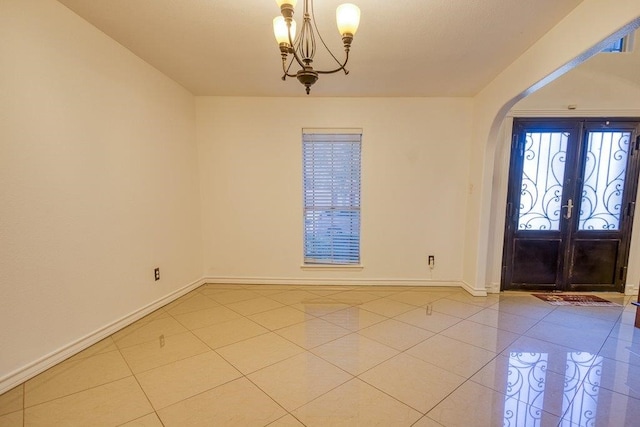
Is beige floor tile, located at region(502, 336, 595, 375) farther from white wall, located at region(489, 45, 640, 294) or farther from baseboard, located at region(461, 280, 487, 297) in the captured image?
white wall, located at region(489, 45, 640, 294)

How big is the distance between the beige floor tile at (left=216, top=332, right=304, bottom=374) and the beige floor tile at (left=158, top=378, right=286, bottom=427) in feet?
0.80

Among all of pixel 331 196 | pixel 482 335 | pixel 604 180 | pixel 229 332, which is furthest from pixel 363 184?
pixel 604 180

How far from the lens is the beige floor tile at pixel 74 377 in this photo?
1.77 meters

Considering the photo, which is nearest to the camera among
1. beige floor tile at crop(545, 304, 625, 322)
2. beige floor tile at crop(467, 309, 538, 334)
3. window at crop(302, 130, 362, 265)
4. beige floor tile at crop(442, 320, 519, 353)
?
beige floor tile at crop(442, 320, 519, 353)

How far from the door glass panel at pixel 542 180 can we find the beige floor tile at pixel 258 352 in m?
3.39

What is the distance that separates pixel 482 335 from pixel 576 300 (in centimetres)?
193

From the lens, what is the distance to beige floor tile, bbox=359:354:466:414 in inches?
68.9

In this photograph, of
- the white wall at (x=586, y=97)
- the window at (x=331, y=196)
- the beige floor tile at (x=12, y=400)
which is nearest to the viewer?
the beige floor tile at (x=12, y=400)

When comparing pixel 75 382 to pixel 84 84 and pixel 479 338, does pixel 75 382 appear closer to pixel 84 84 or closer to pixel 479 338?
pixel 84 84

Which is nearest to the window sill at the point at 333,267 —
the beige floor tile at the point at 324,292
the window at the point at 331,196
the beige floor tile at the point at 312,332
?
the window at the point at 331,196

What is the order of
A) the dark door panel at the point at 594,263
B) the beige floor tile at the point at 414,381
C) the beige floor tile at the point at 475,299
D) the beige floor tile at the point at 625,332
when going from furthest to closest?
the dark door panel at the point at 594,263 → the beige floor tile at the point at 475,299 → the beige floor tile at the point at 625,332 → the beige floor tile at the point at 414,381

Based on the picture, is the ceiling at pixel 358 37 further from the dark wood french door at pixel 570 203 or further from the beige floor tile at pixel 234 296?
the beige floor tile at pixel 234 296

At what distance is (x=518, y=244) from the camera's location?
3.79 metres

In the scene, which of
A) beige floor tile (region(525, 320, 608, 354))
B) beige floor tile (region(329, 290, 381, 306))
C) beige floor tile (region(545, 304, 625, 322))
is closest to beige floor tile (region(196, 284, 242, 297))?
beige floor tile (region(329, 290, 381, 306))
